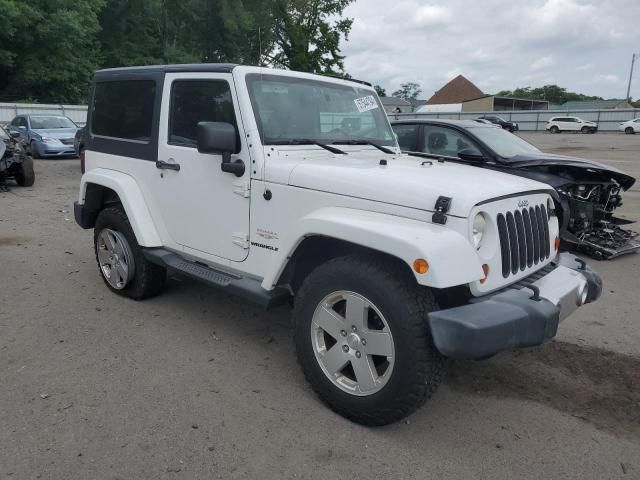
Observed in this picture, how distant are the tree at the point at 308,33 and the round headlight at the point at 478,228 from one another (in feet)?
125

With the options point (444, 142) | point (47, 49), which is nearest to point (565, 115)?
point (47, 49)

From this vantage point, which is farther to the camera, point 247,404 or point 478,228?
point 247,404

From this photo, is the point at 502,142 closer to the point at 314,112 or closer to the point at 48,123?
the point at 314,112

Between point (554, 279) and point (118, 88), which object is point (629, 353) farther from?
point (118, 88)

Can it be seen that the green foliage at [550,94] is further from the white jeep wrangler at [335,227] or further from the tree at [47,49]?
the white jeep wrangler at [335,227]

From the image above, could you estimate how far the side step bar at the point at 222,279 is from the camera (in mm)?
3320

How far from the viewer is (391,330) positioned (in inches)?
105

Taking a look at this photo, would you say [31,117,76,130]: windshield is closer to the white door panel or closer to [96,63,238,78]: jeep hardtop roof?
[96,63,238,78]: jeep hardtop roof

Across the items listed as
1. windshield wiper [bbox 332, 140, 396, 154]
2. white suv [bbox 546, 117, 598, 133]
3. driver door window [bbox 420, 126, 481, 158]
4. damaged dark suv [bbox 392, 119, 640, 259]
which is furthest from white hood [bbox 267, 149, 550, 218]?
white suv [bbox 546, 117, 598, 133]

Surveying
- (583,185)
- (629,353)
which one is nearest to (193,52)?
(583,185)

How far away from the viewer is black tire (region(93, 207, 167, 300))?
4527mm

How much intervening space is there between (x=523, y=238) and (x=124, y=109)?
137 inches

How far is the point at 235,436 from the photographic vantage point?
2.88m

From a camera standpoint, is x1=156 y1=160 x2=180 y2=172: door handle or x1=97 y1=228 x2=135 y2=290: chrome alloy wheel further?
x1=97 y1=228 x2=135 y2=290: chrome alloy wheel
